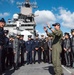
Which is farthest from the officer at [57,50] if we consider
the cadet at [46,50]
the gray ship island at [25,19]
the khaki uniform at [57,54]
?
the gray ship island at [25,19]

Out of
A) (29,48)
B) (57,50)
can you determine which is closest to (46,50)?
(29,48)

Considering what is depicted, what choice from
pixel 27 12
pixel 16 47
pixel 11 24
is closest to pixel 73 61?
pixel 16 47

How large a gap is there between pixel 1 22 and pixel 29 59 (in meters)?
7.17

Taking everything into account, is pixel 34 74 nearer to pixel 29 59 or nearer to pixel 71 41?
pixel 71 41

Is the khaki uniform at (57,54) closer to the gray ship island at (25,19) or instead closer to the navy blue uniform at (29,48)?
the navy blue uniform at (29,48)

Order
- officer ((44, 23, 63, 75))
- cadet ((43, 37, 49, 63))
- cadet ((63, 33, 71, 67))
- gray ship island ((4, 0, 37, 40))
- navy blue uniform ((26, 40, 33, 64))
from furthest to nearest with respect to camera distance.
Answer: gray ship island ((4, 0, 37, 40))
cadet ((43, 37, 49, 63))
navy blue uniform ((26, 40, 33, 64))
cadet ((63, 33, 71, 67))
officer ((44, 23, 63, 75))

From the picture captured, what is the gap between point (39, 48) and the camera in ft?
52.5

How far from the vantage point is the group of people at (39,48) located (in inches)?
324

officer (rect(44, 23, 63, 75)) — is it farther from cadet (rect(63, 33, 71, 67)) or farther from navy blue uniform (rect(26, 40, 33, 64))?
navy blue uniform (rect(26, 40, 33, 64))

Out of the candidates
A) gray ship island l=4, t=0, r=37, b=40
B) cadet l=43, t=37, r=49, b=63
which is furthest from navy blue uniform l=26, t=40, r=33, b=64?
gray ship island l=4, t=0, r=37, b=40

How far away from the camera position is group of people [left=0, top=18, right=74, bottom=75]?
823 centimetres

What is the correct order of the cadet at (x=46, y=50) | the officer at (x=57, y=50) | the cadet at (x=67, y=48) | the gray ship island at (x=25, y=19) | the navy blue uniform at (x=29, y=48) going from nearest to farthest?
the officer at (x=57, y=50) < the cadet at (x=67, y=48) < the navy blue uniform at (x=29, y=48) < the cadet at (x=46, y=50) < the gray ship island at (x=25, y=19)

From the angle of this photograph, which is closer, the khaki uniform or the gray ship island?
the khaki uniform

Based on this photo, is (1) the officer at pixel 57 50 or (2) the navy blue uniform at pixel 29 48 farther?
(2) the navy blue uniform at pixel 29 48
